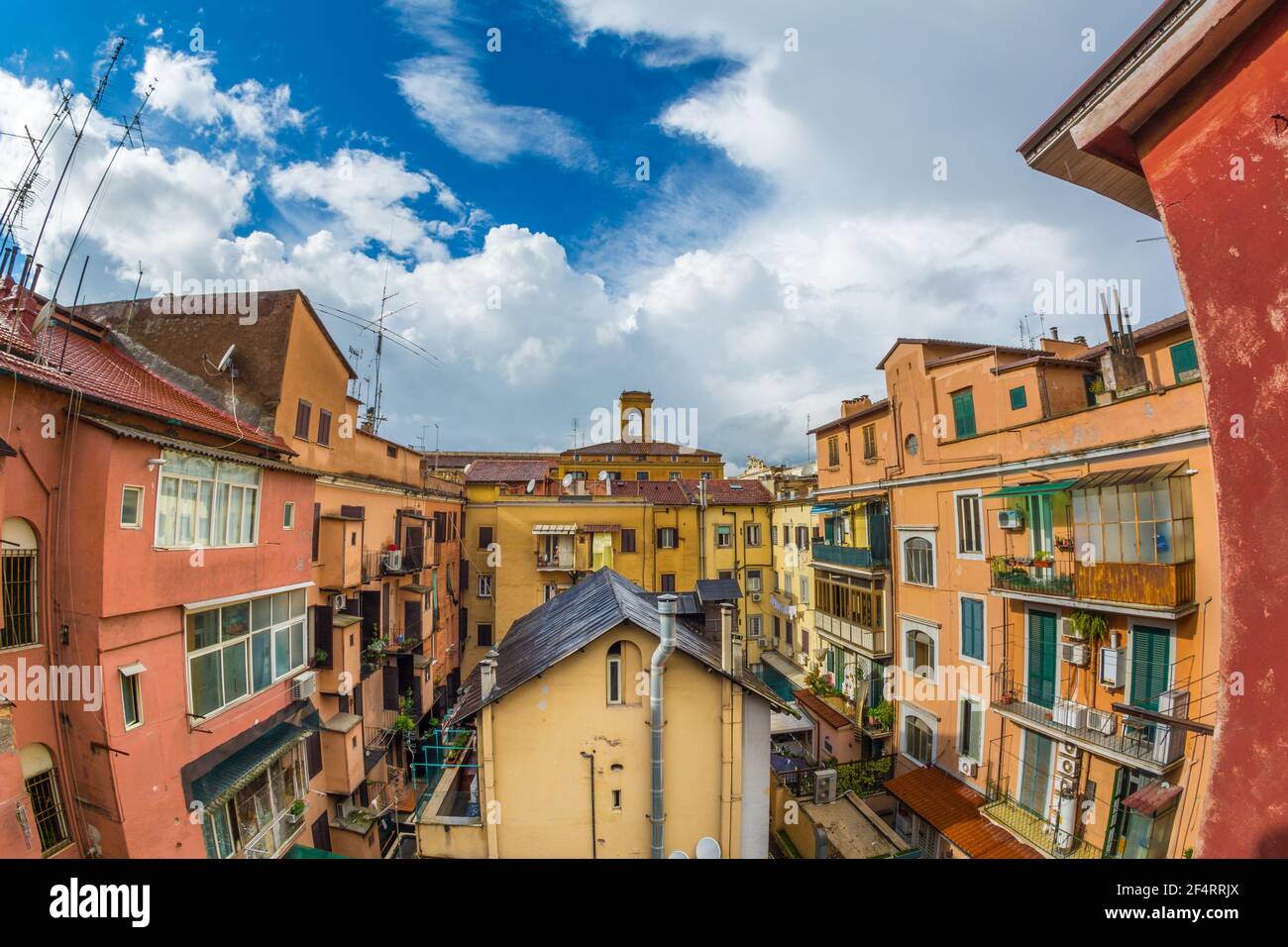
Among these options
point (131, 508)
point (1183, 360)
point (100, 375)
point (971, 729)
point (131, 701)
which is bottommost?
point (971, 729)

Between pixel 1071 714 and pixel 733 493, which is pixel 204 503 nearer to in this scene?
pixel 1071 714

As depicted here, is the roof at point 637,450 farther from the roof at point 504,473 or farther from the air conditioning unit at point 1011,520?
the air conditioning unit at point 1011,520

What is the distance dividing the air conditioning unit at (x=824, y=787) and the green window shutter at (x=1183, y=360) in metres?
13.1

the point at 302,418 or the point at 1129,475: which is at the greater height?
the point at 302,418

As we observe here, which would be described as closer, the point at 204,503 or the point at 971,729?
the point at 204,503

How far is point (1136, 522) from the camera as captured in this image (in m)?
11.6

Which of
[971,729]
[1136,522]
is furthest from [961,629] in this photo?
[1136,522]

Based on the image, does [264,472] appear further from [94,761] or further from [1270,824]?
[1270,824]

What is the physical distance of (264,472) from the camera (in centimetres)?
1184

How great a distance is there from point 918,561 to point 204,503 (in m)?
18.9

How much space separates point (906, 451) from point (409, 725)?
1951cm

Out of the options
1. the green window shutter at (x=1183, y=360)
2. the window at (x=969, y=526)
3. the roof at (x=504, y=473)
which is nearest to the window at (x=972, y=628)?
the window at (x=969, y=526)
